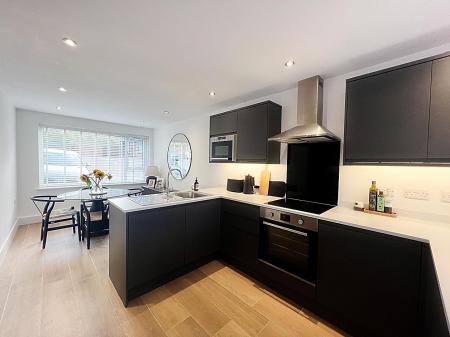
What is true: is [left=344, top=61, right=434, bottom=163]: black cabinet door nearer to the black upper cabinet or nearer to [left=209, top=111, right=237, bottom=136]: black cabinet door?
the black upper cabinet

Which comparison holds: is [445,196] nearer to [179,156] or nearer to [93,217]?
[179,156]

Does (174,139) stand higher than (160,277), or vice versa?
(174,139)

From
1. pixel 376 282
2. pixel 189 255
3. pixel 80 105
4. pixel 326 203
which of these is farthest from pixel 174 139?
pixel 376 282

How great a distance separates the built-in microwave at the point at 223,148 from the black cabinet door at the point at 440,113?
2.08 metres

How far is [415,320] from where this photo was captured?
1244 mm

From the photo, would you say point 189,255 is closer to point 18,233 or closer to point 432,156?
point 432,156

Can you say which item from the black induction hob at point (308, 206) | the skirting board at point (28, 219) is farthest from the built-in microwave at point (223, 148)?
the skirting board at point (28, 219)

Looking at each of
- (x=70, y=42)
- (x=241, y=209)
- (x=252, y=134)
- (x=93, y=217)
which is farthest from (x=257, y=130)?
(x=93, y=217)

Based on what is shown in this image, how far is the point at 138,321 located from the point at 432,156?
276cm

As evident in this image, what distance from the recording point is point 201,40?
1536 millimetres

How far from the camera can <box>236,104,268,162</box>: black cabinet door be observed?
2.56m

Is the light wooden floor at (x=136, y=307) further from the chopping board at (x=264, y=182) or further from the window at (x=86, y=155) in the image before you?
the window at (x=86, y=155)

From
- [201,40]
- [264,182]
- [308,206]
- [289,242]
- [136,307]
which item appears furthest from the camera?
[264,182]

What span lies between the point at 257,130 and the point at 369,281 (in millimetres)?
1948
